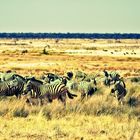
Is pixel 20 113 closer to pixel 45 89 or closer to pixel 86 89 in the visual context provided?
pixel 45 89

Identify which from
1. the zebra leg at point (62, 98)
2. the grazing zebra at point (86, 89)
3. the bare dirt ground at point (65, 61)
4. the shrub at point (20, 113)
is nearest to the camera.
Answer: the shrub at point (20, 113)

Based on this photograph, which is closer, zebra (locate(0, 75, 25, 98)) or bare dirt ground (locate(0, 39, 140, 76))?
zebra (locate(0, 75, 25, 98))

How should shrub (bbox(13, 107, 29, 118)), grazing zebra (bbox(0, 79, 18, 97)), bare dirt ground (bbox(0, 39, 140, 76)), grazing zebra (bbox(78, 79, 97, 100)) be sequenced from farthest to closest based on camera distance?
bare dirt ground (bbox(0, 39, 140, 76)), grazing zebra (bbox(78, 79, 97, 100)), grazing zebra (bbox(0, 79, 18, 97)), shrub (bbox(13, 107, 29, 118))

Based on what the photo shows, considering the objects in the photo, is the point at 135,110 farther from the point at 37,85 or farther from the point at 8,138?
the point at 8,138

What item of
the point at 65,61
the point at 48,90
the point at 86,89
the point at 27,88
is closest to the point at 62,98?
the point at 48,90

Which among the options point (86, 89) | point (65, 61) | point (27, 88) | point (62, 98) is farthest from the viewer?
point (65, 61)

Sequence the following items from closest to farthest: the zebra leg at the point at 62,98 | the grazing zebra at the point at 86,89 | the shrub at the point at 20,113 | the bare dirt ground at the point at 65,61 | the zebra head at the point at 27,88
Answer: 1. the shrub at the point at 20,113
2. the zebra leg at the point at 62,98
3. the zebra head at the point at 27,88
4. the grazing zebra at the point at 86,89
5. the bare dirt ground at the point at 65,61

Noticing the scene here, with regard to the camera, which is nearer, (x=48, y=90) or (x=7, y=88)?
(x=48, y=90)

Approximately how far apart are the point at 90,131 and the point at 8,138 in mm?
2176

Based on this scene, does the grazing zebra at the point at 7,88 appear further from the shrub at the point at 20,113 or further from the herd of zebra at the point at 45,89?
the shrub at the point at 20,113

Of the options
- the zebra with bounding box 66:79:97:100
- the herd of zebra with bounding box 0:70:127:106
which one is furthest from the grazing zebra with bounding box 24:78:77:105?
the zebra with bounding box 66:79:97:100

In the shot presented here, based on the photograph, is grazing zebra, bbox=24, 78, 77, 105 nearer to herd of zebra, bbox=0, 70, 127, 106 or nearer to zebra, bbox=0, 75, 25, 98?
herd of zebra, bbox=0, 70, 127, 106

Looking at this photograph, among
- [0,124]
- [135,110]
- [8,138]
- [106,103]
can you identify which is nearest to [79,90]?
[106,103]

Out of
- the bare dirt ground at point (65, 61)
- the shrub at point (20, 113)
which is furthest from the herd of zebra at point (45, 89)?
the bare dirt ground at point (65, 61)
